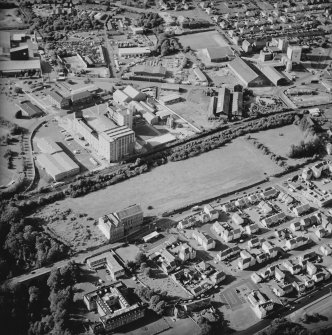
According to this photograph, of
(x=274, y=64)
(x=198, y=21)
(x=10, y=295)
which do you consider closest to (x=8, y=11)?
(x=198, y=21)

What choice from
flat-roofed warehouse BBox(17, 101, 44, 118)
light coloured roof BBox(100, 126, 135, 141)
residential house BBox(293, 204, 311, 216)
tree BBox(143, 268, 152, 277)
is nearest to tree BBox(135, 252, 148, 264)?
tree BBox(143, 268, 152, 277)

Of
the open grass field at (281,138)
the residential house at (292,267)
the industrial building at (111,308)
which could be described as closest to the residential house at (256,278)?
the residential house at (292,267)

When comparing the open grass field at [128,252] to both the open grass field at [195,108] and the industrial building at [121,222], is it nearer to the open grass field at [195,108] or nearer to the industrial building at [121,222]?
the industrial building at [121,222]

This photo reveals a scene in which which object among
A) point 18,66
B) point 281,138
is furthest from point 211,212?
point 18,66

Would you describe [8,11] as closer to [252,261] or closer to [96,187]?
[96,187]

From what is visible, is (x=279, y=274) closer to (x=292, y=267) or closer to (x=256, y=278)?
(x=292, y=267)

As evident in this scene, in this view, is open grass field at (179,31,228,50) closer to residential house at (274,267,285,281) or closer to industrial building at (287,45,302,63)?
industrial building at (287,45,302,63)
